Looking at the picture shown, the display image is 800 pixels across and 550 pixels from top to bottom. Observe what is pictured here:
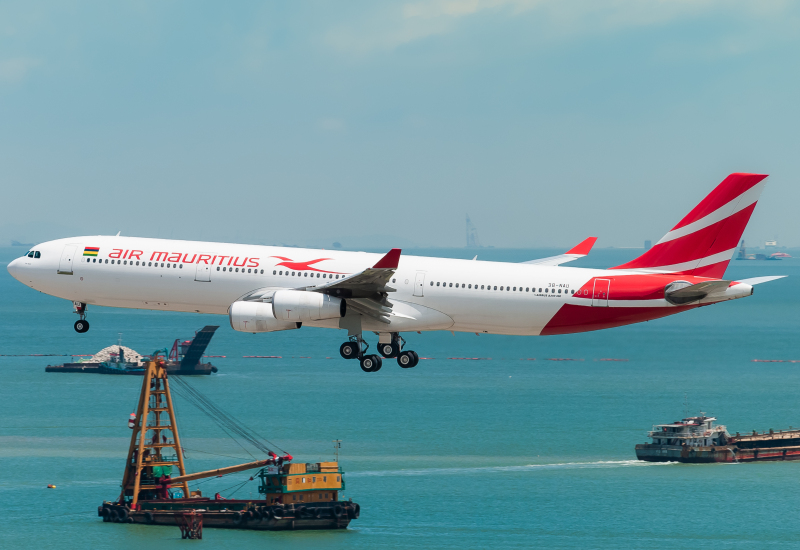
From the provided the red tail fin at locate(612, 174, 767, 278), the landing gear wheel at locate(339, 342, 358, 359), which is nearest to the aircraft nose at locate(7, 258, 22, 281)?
the landing gear wheel at locate(339, 342, 358, 359)

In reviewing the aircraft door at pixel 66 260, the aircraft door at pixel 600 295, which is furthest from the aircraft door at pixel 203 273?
the aircraft door at pixel 600 295

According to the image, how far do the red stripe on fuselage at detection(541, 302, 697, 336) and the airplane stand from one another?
5 centimetres

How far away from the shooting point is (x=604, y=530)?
537 feet

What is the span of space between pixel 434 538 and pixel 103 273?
106 metres

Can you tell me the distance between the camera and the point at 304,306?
5694cm

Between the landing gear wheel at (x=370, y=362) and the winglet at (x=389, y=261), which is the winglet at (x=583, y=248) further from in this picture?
the winglet at (x=389, y=261)

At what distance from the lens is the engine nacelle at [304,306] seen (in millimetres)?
56938

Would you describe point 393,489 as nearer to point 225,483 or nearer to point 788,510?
point 225,483

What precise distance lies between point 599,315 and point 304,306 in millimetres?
15492

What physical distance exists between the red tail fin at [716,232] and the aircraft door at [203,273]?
22.9 metres

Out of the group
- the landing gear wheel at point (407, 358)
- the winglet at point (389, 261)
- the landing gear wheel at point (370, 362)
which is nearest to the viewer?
the winglet at point (389, 261)

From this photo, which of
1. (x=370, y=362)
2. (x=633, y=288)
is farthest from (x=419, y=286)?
(x=633, y=288)

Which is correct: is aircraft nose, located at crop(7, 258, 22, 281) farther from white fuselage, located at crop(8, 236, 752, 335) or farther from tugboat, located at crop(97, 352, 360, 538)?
tugboat, located at crop(97, 352, 360, 538)

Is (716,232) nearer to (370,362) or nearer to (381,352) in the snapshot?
(381,352)
